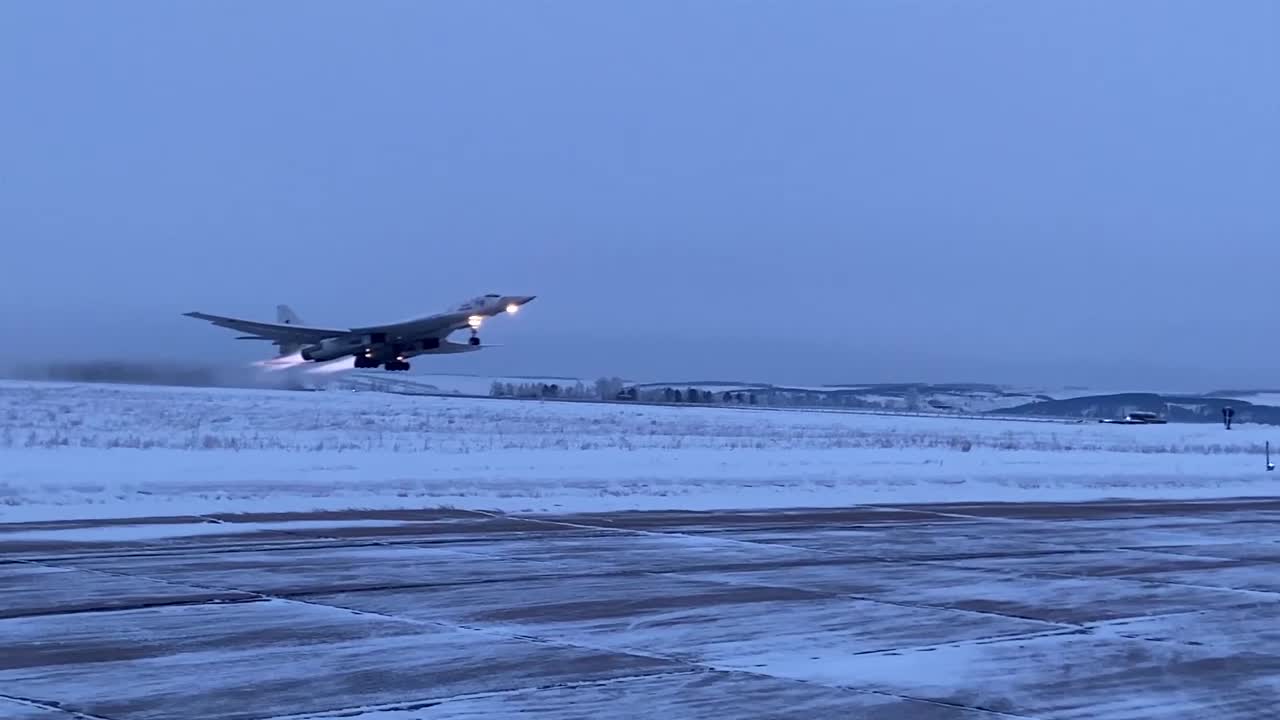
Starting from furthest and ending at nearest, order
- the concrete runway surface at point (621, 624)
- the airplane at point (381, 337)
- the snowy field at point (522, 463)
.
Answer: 1. the airplane at point (381, 337)
2. the snowy field at point (522, 463)
3. the concrete runway surface at point (621, 624)

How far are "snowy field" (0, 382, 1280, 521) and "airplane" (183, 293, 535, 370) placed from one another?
2347 mm

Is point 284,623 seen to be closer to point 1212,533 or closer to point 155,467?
point 1212,533

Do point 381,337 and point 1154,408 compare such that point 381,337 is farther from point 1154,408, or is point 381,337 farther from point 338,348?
Answer: point 1154,408

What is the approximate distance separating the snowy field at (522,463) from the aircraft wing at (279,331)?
294 cm

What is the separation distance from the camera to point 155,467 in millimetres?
27266

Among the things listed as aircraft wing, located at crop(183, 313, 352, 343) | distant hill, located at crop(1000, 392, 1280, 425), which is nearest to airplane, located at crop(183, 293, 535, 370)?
aircraft wing, located at crop(183, 313, 352, 343)

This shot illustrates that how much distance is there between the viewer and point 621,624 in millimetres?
11453

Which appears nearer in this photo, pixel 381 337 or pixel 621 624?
pixel 621 624

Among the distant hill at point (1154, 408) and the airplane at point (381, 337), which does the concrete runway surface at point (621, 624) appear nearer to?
the airplane at point (381, 337)

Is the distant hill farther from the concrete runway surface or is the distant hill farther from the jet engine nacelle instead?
the concrete runway surface

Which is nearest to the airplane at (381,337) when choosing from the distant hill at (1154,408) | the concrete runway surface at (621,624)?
the concrete runway surface at (621,624)

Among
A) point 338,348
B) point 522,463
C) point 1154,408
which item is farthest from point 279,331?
point 1154,408

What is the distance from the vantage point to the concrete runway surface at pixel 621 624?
28.7ft

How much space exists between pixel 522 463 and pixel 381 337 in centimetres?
2545
